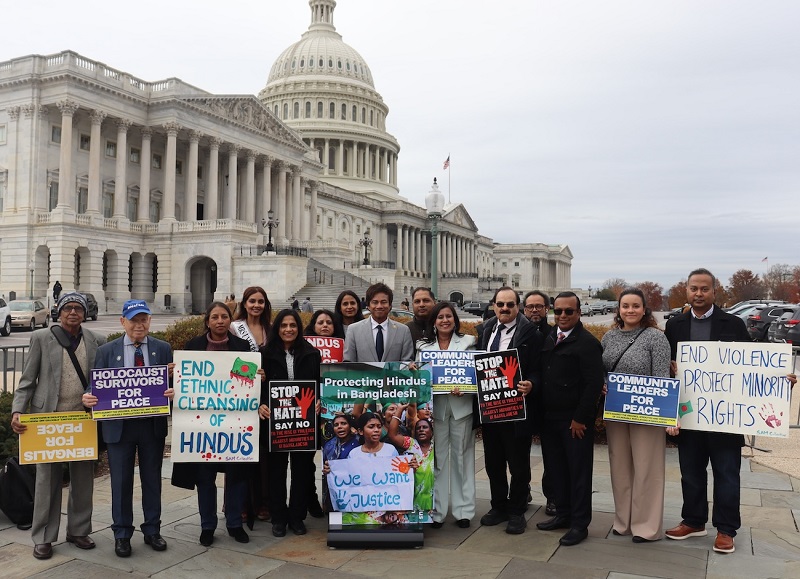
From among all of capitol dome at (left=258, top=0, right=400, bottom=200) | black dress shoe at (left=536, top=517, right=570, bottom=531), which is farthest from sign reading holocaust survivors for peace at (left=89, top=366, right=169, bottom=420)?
capitol dome at (left=258, top=0, right=400, bottom=200)

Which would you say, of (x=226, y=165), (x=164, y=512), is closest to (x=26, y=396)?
(x=164, y=512)

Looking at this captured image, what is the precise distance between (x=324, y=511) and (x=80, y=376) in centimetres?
314

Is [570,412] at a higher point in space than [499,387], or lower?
lower

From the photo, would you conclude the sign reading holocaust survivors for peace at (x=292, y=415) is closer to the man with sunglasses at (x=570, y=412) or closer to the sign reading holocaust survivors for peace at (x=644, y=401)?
the man with sunglasses at (x=570, y=412)

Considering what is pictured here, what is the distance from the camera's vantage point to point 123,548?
7.03 m

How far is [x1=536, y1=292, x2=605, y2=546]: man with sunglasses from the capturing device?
7.43 metres

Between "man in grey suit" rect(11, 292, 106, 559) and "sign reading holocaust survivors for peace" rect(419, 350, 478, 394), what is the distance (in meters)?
3.55

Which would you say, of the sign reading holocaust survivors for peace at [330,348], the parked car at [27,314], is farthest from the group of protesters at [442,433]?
the parked car at [27,314]

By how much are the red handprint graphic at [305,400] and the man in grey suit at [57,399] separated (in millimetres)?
2130

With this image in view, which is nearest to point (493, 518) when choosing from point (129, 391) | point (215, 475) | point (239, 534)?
point (239, 534)

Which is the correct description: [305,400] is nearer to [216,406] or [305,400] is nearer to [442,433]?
[216,406]

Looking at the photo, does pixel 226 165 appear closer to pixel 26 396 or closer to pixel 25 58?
pixel 25 58

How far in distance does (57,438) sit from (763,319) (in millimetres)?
31710

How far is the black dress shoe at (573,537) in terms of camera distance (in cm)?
728
